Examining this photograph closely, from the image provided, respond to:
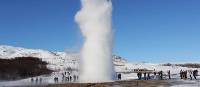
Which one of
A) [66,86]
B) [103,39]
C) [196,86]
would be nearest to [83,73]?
[103,39]

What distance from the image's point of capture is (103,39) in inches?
2397

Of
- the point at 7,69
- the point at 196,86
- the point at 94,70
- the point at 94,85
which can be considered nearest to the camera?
the point at 196,86

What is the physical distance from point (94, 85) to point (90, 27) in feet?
45.4

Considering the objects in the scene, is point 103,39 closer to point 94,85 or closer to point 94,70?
point 94,70

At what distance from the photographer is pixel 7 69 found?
116562mm

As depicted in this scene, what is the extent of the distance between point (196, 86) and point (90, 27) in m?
20.4

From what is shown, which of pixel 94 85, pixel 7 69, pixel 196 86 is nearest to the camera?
pixel 196 86

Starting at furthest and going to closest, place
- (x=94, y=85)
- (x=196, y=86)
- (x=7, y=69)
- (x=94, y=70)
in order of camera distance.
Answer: (x=7, y=69) < (x=94, y=70) < (x=94, y=85) < (x=196, y=86)

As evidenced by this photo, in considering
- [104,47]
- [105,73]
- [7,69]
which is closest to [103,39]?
[104,47]

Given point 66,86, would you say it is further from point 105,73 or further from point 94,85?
point 105,73

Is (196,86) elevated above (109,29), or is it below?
below

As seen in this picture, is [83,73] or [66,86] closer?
[66,86]

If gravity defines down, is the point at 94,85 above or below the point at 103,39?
below

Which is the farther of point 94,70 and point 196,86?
point 94,70
